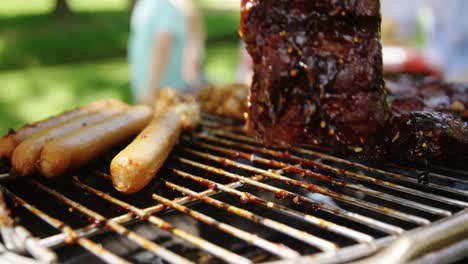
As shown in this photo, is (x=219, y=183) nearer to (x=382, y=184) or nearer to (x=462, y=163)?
(x=382, y=184)

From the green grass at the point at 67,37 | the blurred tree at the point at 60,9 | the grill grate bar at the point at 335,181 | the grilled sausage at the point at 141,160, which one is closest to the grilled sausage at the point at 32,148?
the grilled sausage at the point at 141,160

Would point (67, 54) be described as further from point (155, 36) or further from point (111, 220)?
point (111, 220)

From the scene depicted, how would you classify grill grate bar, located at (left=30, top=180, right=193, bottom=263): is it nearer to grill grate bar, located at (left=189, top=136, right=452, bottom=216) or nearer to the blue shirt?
grill grate bar, located at (left=189, top=136, right=452, bottom=216)

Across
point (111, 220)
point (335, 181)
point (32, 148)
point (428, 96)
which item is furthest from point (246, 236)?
point (428, 96)

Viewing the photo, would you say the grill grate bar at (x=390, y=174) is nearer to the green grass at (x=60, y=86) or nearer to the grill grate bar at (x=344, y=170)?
the grill grate bar at (x=344, y=170)

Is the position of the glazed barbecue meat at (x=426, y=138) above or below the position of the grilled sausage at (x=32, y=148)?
above

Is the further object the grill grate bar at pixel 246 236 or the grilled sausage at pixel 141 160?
the grilled sausage at pixel 141 160

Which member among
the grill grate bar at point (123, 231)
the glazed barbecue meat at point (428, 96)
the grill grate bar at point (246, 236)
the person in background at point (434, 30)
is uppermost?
the person in background at point (434, 30)

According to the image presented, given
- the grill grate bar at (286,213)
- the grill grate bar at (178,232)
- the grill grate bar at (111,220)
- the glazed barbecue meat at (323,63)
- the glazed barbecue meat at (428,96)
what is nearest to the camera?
the grill grate bar at (178,232)
